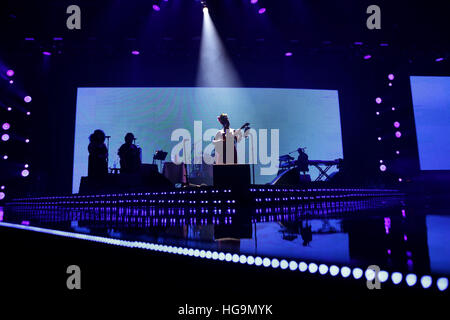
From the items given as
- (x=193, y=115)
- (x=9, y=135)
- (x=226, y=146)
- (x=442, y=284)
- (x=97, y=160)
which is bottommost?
(x=442, y=284)

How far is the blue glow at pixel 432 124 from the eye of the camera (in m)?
6.73

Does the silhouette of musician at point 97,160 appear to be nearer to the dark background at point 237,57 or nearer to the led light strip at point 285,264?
the dark background at point 237,57

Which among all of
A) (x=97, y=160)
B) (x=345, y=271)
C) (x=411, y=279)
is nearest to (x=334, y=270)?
(x=345, y=271)

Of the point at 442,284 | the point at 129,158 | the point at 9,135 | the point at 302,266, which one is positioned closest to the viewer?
the point at 442,284

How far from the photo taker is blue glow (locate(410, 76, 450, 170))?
673 centimetres

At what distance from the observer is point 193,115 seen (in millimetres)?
6625

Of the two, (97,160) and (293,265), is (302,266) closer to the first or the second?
(293,265)

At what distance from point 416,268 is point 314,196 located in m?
2.52

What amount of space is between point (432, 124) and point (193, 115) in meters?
6.39

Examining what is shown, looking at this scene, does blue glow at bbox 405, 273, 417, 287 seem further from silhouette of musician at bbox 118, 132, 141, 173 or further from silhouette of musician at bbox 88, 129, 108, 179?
silhouette of musician at bbox 118, 132, 141, 173

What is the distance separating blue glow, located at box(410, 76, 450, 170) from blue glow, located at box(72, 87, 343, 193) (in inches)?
87.7

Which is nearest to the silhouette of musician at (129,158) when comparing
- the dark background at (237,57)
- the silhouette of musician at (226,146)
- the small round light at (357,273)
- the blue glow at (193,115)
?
the silhouette of musician at (226,146)
